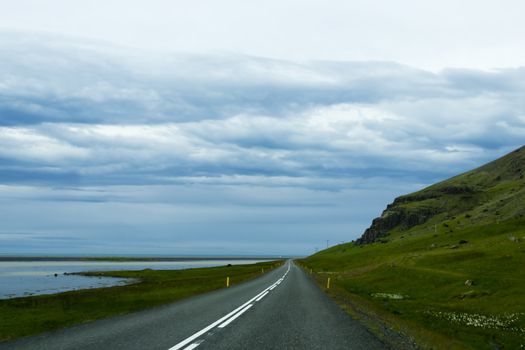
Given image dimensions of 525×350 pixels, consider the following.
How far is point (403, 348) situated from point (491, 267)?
61003mm

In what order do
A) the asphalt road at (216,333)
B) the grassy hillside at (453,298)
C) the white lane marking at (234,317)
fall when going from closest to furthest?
the asphalt road at (216,333) < the white lane marking at (234,317) < the grassy hillside at (453,298)

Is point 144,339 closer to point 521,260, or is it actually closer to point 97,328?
point 97,328

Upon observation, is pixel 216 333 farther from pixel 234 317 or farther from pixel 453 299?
pixel 453 299

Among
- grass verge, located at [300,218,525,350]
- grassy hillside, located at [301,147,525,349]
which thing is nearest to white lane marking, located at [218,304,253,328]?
grass verge, located at [300,218,525,350]

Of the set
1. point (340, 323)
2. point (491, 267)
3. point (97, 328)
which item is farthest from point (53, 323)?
point (491, 267)

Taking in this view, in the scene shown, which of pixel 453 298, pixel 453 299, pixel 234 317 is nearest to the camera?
pixel 234 317

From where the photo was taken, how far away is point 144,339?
15430 millimetres

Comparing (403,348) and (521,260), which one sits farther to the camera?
Result: (521,260)

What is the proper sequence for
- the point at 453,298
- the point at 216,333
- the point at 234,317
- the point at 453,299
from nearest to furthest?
the point at 216,333 → the point at 234,317 → the point at 453,299 → the point at 453,298

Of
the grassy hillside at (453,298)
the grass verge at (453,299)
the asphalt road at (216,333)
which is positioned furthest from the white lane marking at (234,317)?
the grassy hillside at (453,298)

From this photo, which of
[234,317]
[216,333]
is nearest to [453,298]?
[234,317]

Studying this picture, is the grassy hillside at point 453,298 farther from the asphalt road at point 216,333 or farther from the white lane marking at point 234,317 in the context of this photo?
the white lane marking at point 234,317

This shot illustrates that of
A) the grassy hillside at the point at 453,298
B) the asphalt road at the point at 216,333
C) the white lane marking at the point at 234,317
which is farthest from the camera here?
the grassy hillside at the point at 453,298

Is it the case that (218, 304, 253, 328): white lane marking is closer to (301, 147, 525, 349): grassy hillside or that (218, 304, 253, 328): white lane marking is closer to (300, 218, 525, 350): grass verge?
(300, 218, 525, 350): grass verge
